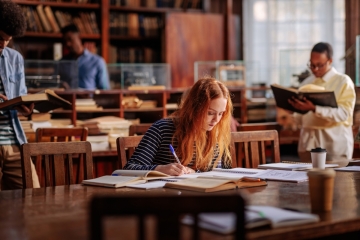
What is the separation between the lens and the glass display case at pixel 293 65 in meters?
5.86

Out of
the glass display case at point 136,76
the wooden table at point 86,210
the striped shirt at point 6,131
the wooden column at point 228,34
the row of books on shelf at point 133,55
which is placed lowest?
the wooden table at point 86,210

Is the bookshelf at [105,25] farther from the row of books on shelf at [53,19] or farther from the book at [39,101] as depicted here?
the book at [39,101]

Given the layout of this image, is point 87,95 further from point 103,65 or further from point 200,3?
point 200,3

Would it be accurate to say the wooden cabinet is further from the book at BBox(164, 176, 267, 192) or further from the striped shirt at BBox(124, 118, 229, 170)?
the book at BBox(164, 176, 267, 192)

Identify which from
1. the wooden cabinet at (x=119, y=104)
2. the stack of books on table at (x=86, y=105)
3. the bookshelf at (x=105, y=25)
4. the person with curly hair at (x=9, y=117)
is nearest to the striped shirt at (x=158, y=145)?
the person with curly hair at (x=9, y=117)

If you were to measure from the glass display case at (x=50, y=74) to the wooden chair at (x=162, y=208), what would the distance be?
4079mm

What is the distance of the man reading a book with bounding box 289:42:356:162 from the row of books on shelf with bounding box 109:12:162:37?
3.61 m

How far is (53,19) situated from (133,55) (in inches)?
43.3

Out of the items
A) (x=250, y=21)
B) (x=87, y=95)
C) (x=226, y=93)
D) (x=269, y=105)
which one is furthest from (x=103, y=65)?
(x=226, y=93)

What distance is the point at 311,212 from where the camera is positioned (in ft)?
6.10

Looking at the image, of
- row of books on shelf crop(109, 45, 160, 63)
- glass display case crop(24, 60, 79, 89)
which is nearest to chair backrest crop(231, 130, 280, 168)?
glass display case crop(24, 60, 79, 89)

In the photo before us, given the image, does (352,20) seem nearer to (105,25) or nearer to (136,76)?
(105,25)

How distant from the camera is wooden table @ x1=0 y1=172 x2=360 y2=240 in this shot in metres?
1.61

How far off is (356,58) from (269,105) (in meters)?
0.87
